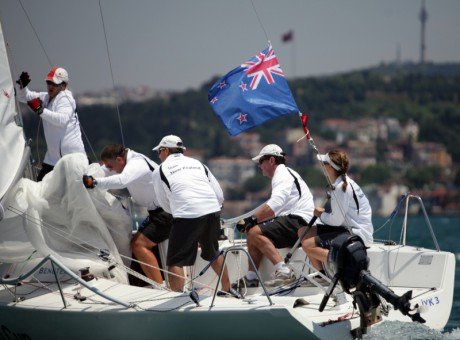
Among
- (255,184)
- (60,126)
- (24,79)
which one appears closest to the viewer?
(60,126)

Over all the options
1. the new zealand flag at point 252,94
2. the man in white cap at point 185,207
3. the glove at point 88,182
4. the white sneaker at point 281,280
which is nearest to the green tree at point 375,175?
the new zealand flag at point 252,94

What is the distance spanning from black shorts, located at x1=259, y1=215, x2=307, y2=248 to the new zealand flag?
2.89ft

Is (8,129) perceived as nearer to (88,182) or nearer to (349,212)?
→ (88,182)

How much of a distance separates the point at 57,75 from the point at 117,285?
242 centimetres

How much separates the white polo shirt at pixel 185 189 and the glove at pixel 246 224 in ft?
1.96

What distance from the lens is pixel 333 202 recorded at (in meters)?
9.14

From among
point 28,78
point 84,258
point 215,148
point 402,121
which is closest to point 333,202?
point 84,258

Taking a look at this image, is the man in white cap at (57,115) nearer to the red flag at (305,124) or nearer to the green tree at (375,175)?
the red flag at (305,124)

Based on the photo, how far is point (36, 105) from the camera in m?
9.96

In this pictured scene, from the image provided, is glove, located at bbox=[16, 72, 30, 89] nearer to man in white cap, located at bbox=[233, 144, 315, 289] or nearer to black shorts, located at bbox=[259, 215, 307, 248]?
man in white cap, located at bbox=[233, 144, 315, 289]

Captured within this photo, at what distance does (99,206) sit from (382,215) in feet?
295

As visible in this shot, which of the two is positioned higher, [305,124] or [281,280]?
[305,124]

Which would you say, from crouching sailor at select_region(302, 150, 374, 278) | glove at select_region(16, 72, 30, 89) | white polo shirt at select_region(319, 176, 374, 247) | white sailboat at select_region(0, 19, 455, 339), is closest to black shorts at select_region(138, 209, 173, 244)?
white sailboat at select_region(0, 19, 455, 339)

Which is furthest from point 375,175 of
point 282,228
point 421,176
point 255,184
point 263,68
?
point 282,228
